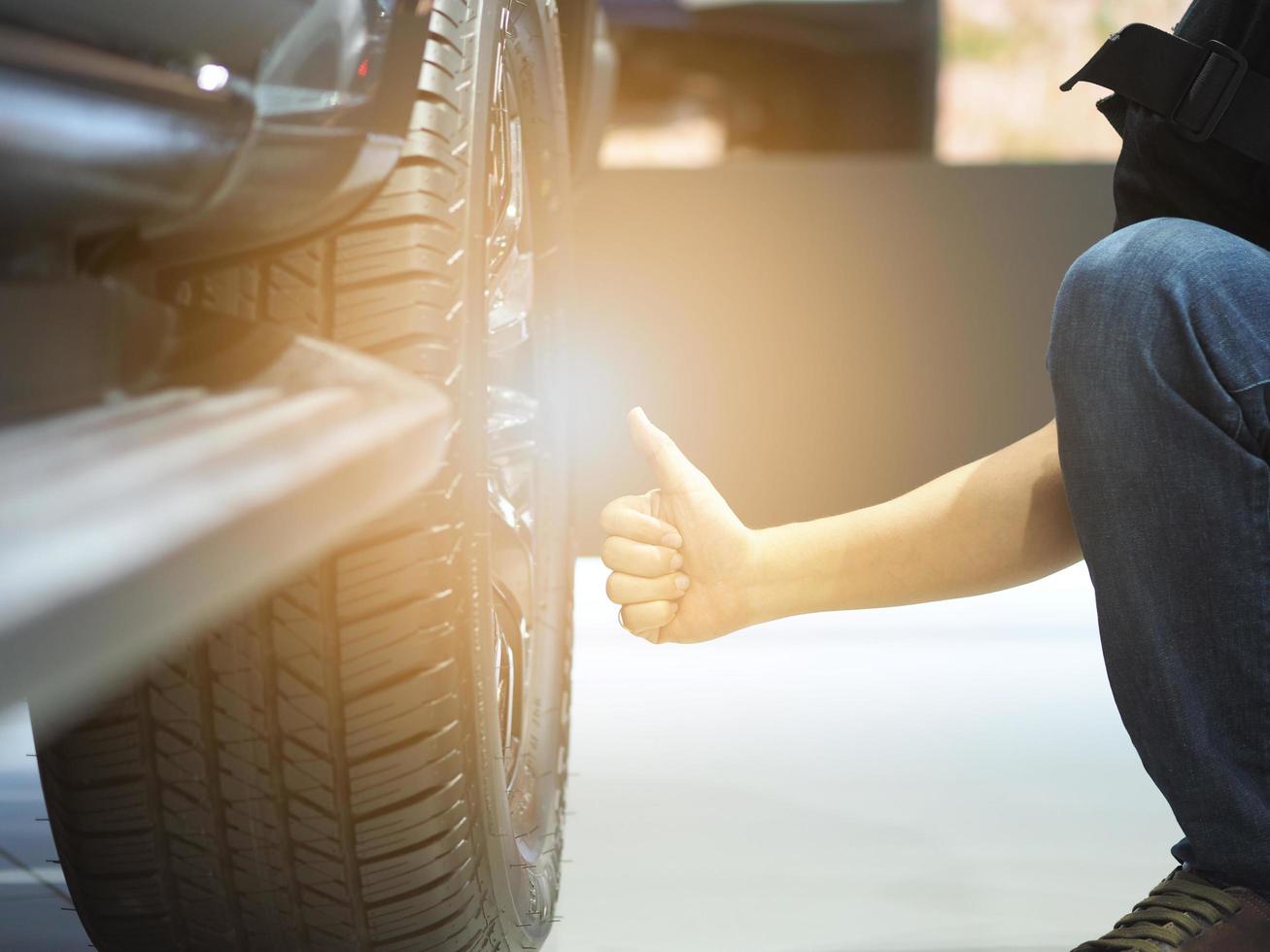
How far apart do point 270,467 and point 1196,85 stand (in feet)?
2.39

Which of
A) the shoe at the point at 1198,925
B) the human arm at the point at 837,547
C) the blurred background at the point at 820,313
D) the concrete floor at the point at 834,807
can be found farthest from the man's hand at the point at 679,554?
the blurred background at the point at 820,313

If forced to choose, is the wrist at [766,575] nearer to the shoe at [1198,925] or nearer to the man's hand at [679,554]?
the man's hand at [679,554]

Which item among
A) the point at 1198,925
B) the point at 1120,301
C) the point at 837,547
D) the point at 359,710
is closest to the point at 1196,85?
the point at 1120,301

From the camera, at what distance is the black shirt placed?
867mm

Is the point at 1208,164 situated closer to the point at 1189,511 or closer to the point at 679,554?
the point at 1189,511

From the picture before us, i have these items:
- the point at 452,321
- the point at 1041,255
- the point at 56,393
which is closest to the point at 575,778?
the point at 452,321

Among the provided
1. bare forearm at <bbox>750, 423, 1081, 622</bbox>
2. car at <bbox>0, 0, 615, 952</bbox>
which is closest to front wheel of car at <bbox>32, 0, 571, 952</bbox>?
car at <bbox>0, 0, 615, 952</bbox>

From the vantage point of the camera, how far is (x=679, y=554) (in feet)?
3.29

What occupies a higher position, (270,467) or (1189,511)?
(270,467)

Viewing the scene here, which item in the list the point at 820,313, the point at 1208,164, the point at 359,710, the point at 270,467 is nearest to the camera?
the point at 270,467

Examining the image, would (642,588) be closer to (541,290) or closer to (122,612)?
(541,290)

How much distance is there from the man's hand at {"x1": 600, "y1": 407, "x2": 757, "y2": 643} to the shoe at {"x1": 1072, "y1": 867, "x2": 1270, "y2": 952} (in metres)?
0.34

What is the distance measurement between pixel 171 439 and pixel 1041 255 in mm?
2337

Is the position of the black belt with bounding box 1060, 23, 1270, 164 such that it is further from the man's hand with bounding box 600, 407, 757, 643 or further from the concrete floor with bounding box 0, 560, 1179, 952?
the concrete floor with bounding box 0, 560, 1179, 952
